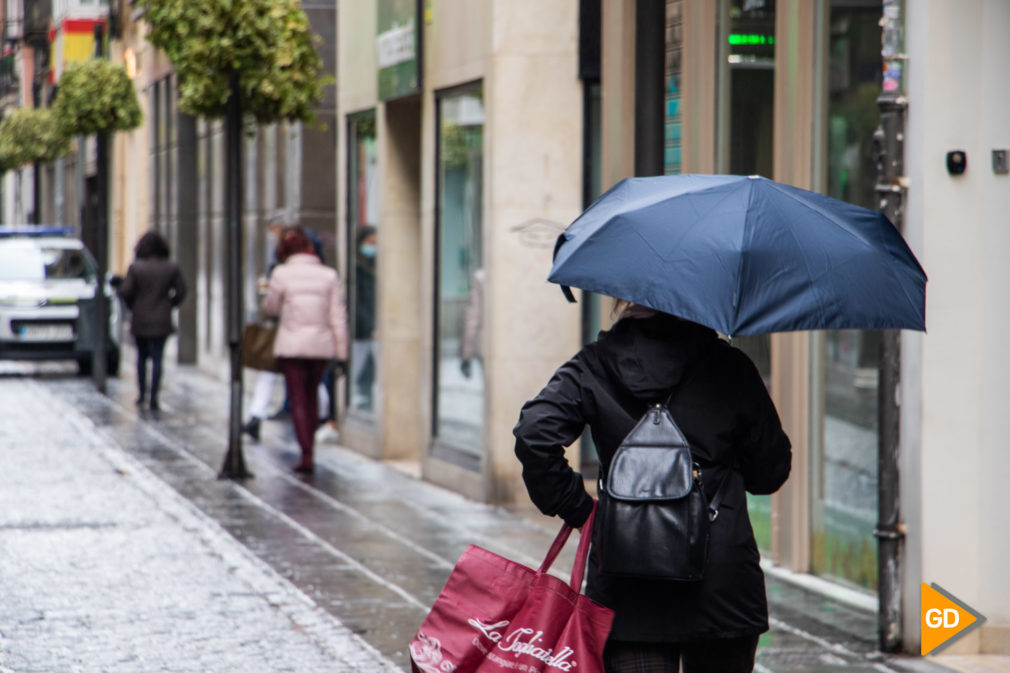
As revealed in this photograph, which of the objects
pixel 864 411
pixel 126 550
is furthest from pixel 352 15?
pixel 864 411

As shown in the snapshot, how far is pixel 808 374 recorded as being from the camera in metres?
8.45

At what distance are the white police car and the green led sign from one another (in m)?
13.3

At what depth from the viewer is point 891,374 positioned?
6.84 meters

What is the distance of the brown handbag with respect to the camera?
13945mm

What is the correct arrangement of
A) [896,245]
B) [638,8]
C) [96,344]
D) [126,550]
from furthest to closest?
[96,344], [126,550], [638,8], [896,245]

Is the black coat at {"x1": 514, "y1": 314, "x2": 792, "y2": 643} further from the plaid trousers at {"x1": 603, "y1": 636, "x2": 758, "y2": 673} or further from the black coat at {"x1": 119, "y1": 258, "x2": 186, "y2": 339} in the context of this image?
the black coat at {"x1": 119, "y1": 258, "x2": 186, "y2": 339}

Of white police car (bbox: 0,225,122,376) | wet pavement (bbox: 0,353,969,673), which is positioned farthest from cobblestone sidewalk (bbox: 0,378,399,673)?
white police car (bbox: 0,225,122,376)

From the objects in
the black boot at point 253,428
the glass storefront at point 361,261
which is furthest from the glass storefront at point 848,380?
the black boot at point 253,428

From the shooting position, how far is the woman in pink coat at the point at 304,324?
12.8m

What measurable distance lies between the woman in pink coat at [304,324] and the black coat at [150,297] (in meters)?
5.38

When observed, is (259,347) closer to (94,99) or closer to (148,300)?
(148,300)

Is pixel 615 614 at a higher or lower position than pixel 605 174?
lower

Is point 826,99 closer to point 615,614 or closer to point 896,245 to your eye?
point 896,245

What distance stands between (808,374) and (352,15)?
24.1 ft
